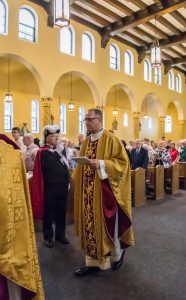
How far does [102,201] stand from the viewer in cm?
343

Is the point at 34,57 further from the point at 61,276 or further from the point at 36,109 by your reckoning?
the point at 61,276

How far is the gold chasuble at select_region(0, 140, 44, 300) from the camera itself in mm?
1543

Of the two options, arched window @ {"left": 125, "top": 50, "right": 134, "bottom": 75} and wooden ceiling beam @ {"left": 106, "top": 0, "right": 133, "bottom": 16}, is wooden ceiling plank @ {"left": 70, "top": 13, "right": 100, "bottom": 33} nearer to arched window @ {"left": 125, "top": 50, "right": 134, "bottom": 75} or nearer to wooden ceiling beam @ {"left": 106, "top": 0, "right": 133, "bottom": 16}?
wooden ceiling beam @ {"left": 106, "top": 0, "right": 133, "bottom": 16}

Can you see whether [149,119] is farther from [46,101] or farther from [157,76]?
[46,101]

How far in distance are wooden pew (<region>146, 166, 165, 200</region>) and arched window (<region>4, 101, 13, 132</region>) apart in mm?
8154

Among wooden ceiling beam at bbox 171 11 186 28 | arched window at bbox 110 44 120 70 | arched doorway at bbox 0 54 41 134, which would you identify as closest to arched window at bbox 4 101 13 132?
arched doorway at bbox 0 54 41 134

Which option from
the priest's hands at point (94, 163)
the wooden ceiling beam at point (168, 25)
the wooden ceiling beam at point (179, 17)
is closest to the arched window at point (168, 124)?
the wooden ceiling beam at point (168, 25)

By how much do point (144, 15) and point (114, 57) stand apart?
3260 millimetres

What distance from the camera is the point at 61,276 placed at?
3.54m

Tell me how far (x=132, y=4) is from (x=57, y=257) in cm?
1149

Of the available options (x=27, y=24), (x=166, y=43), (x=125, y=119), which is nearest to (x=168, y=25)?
(x=166, y=43)

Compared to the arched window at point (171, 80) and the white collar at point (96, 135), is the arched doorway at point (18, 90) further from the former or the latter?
the white collar at point (96, 135)

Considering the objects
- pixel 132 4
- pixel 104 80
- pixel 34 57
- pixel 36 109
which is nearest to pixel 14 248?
pixel 34 57

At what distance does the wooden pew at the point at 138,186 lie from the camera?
752 cm
